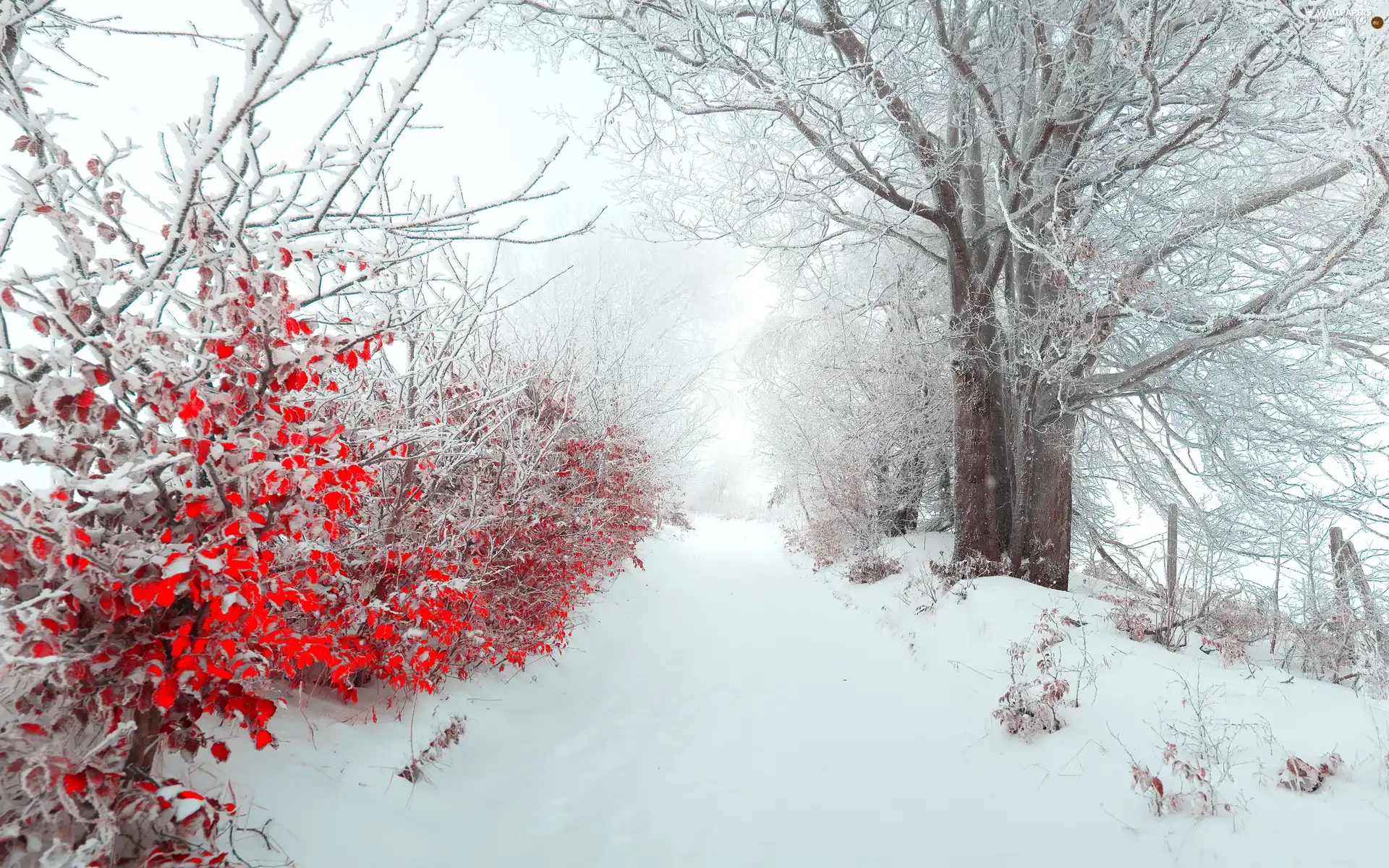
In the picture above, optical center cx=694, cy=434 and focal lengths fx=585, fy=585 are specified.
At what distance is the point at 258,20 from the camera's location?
4.41ft

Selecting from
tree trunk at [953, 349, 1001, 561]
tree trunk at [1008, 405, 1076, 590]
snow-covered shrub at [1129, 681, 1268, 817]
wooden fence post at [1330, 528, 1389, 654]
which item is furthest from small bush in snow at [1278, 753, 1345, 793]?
tree trunk at [953, 349, 1001, 561]

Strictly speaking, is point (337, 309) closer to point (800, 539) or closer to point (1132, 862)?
point (1132, 862)

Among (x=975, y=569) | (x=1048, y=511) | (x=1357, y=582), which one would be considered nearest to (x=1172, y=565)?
(x=1357, y=582)

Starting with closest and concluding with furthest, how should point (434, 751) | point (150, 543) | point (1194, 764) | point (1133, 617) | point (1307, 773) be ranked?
point (150, 543) → point (1307, 773) → point (1194, 764) → point (434, 751) → point (1133, 617)

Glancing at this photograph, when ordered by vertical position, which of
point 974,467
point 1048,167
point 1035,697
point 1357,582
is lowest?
point 1035,697

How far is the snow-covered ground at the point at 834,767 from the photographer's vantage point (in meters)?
2.32

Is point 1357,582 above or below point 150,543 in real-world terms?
below

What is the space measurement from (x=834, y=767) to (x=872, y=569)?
4.39 metres

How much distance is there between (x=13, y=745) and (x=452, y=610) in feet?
6.35

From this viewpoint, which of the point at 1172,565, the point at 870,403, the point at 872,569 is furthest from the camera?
the point at 870,403

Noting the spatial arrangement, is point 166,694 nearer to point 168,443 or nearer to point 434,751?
point 168,443

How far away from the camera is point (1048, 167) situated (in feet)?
17.6

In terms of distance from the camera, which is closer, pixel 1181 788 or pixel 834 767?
pixel 1181 788

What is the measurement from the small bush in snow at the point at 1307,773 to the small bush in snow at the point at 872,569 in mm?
4926
